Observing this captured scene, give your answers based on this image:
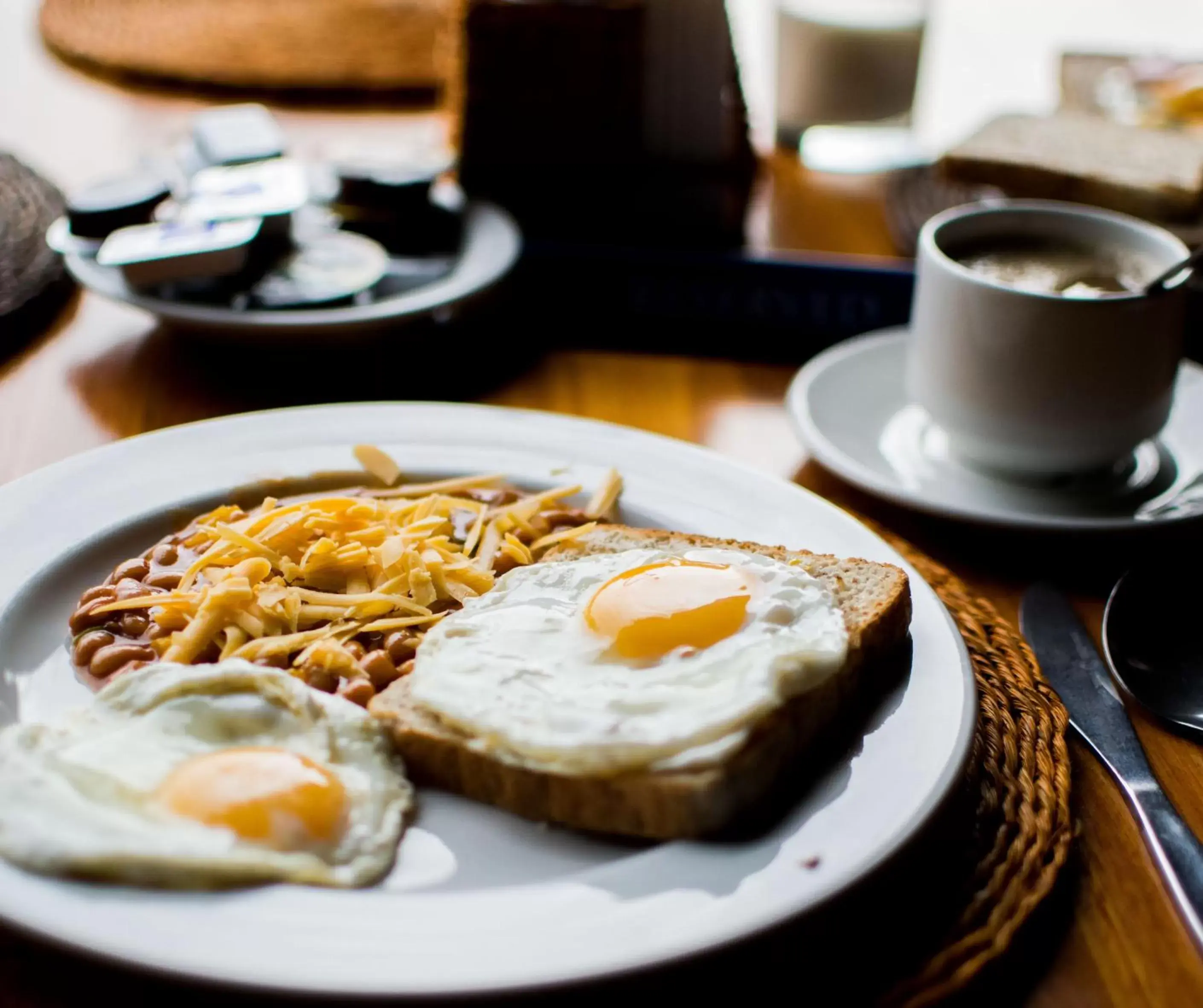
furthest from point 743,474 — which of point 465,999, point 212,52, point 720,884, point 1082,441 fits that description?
point 212,52

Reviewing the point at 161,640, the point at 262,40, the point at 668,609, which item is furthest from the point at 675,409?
the point at 262,40

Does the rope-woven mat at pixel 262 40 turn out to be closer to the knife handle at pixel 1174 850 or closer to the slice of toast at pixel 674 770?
the slice of toast at pixel 674 770

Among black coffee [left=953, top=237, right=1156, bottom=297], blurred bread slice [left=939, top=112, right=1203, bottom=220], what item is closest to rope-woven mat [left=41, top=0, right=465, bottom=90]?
blurred bread slice [left=939, top=112, right=1203, bottom=220]

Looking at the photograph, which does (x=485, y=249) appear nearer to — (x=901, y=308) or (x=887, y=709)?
(x=901, y=308)

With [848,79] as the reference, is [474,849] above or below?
below

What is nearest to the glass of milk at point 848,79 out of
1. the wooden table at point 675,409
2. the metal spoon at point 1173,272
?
the wooden table at point 675,409

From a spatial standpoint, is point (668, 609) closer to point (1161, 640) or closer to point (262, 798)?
point (262, 798)

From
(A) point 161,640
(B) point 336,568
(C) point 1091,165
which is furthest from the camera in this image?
(C) point 1091,165
